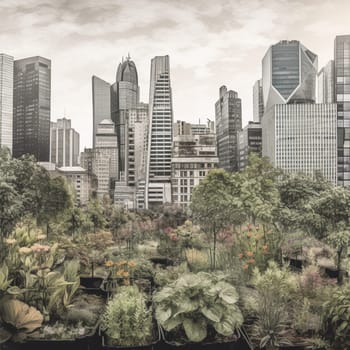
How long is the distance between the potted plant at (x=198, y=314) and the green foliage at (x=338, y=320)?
50 cm

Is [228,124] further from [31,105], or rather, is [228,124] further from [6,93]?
[6,93]

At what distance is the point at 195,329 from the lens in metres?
2.21

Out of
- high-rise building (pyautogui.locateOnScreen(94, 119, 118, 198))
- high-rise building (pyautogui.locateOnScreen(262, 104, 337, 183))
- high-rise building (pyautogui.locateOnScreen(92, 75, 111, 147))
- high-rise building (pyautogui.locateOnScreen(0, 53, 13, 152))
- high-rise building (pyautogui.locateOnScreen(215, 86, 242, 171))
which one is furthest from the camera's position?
high-rise building (pyautogui.locateOnScreen(215, 86, 242, 171))

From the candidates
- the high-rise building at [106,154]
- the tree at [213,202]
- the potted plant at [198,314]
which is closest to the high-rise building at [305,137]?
the high-rise building at [106,154]

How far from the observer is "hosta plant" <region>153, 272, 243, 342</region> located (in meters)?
2.20

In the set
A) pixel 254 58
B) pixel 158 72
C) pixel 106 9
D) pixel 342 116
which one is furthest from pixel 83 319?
pixel 342 116

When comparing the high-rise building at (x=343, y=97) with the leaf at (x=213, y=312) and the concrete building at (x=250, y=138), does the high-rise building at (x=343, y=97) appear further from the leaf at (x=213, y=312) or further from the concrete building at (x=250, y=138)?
the leaf at (x=213, y=312)

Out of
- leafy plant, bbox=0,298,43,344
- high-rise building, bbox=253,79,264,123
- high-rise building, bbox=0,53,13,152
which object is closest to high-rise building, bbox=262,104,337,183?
high-rise building, bbox=253,79,264,123

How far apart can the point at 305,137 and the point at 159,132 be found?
18911 millimetres

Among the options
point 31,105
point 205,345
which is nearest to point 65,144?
point 31,105

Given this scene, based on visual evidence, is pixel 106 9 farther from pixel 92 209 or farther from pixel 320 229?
pixel 320 229

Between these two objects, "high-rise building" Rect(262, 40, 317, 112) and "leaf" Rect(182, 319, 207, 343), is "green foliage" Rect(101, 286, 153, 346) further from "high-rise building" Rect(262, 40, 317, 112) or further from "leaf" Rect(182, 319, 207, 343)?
"high-rise building" Rect(262, 40, 317, 112)

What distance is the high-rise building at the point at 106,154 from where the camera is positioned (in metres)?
24.6

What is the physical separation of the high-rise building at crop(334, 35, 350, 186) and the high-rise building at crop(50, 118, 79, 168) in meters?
27.1
